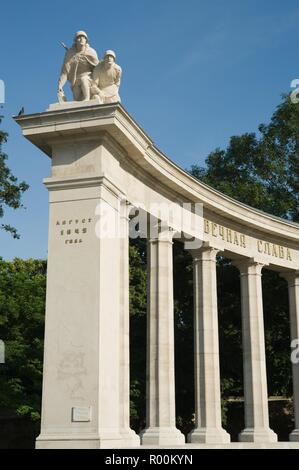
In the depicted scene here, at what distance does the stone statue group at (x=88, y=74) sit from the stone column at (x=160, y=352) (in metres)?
24.5

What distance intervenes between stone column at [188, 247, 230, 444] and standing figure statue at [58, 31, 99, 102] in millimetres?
38092

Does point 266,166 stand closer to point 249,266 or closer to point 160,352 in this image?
point 249,266

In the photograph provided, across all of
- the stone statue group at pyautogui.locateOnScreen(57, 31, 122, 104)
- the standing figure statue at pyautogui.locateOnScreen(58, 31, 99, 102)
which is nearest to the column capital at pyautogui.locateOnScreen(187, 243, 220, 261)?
the stone statue group at pyautogui.locateOnScreen(57, 31, 122, 104)

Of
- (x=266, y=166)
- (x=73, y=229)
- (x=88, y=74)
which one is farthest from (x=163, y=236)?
(x=266, y=166)

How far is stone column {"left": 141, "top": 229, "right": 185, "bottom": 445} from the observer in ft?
295

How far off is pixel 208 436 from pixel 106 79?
54.0 meters

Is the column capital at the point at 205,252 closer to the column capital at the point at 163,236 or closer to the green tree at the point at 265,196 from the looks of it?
the column capital at the point at 163,236

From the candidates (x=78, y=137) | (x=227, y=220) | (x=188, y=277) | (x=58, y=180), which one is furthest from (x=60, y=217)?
(x=188, y=277)

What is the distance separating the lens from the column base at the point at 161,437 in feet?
289

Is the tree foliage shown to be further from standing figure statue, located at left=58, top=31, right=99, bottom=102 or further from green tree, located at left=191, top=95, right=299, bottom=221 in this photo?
standing figure statue, located at left=58, top=31, right=99, bottom=102

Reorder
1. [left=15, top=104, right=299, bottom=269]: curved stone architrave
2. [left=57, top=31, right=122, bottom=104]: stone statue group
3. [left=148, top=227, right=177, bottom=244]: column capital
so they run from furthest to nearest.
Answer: [left=148, top=227, right=177, bottom=244]: column capital → [left=57, top=31, right=122, bottom=104]: stone statue group → [left=15, top=104, right=299, bottom=269]: curved stone architrave

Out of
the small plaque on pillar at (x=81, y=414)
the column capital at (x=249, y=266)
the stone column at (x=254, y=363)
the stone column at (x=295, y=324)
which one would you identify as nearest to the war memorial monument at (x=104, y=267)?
the small plaque on pillar at (x=81, y=414)
